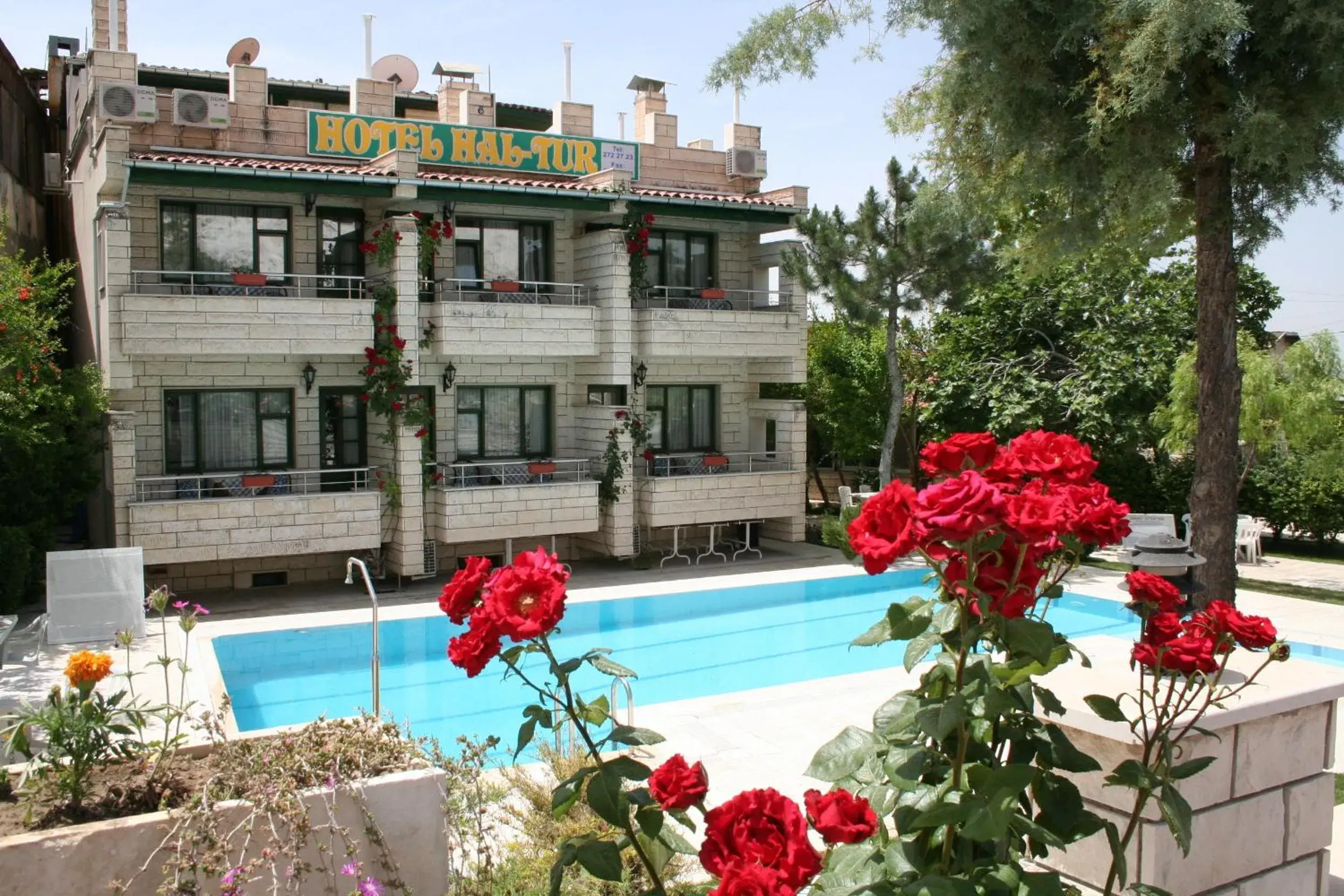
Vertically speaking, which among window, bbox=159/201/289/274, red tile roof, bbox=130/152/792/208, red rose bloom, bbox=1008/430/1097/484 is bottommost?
red rose bloom, bbox=1008/430/1097/484

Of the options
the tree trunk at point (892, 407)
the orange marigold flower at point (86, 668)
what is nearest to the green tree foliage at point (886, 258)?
the tree trunk at point (892, 407)

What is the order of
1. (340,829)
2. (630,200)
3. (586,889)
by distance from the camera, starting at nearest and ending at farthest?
(340,829), (586,889), (630,200)

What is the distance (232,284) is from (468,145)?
483cm

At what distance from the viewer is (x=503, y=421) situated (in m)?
20.3

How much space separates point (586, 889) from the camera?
588 cm

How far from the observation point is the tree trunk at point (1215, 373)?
30.4 ft

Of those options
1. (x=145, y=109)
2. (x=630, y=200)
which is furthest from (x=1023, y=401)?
(x=145, y=109)

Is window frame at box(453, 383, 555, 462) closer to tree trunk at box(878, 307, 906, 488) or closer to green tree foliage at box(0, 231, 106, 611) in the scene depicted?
green tree foliage at box(0, 231, 106, 611)

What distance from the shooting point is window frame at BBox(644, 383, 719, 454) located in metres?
21.8

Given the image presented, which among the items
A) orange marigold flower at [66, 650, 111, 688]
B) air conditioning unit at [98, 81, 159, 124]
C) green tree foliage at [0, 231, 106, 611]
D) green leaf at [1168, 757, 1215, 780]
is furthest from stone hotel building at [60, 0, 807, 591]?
green leaf at [1168, 757, 1215, 780]

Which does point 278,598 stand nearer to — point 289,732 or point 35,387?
point 35,387

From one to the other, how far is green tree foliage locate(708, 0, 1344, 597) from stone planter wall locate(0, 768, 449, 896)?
6243 mm

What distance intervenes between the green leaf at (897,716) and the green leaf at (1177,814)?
2.87 ft

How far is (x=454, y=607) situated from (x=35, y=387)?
13694 millimetres
